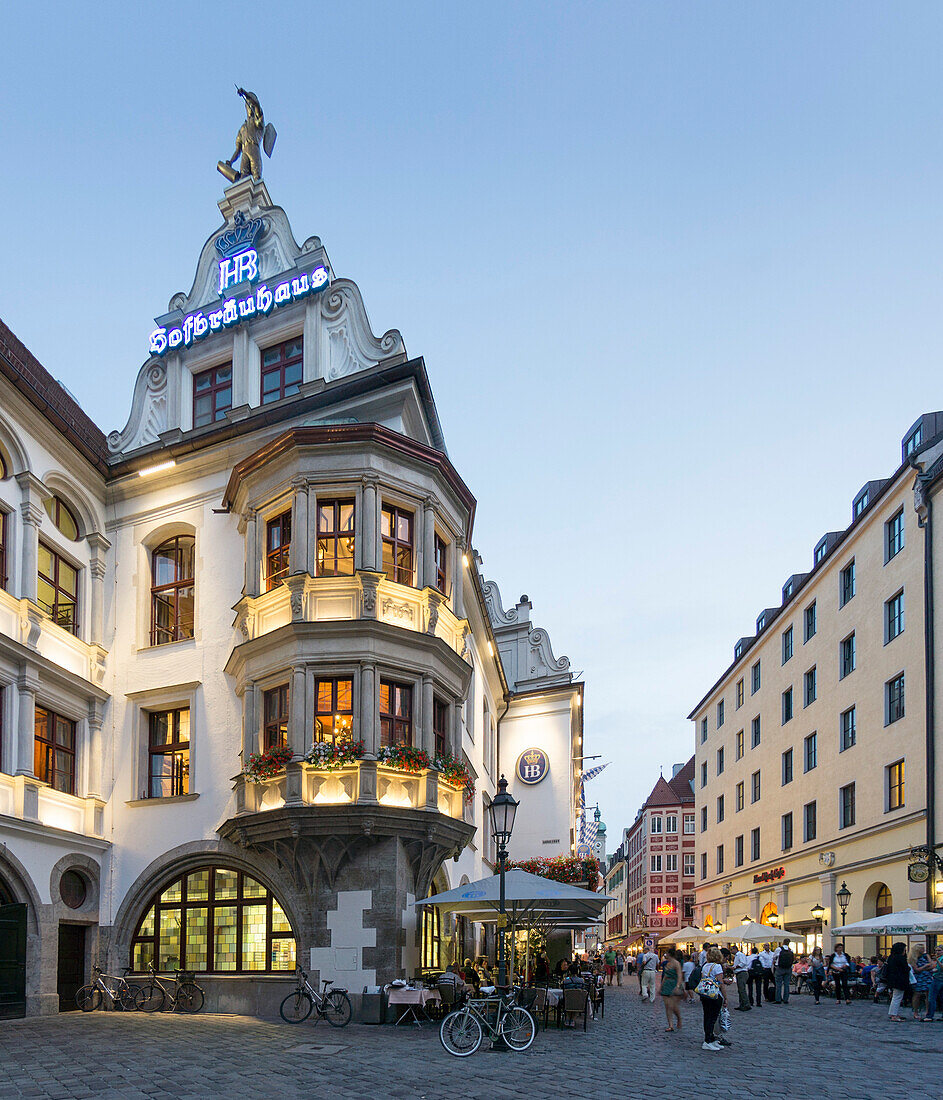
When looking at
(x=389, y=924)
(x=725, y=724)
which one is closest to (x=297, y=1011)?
(x=389, y=924)

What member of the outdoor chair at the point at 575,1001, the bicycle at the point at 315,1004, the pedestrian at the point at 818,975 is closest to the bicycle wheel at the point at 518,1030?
the outdoor chair at the point at 575,1001

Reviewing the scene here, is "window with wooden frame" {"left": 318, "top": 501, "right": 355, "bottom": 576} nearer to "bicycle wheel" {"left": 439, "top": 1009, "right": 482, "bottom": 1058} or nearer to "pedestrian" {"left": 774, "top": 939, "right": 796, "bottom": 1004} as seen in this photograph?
"bicycle wheel" {"left": 439, "top": 1009, "right": 482, "bottom": 1058}

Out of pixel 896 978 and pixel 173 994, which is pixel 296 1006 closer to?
pixel 173 994

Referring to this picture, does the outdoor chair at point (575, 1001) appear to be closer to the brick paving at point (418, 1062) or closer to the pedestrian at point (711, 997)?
the brick paving at point (418, 1062)

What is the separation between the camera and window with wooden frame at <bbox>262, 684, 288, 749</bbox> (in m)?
23.5

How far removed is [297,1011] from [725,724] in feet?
151

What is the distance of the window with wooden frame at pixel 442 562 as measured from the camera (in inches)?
1013

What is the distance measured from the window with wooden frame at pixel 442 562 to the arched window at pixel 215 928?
24.7 feet

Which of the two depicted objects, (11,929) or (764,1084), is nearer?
(764,1084)

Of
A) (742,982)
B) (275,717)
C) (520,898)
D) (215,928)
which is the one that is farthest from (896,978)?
(215,928)

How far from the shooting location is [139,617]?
27000mm

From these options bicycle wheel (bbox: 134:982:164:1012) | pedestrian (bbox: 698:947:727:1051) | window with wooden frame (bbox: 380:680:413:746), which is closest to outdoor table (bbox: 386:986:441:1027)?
window with wooden frame (bbox: 380:680:413:746)

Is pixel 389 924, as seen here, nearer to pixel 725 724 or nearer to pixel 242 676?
pixel 242 676

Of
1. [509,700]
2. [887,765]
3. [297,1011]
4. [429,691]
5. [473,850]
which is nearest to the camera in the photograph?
[297,1011]
